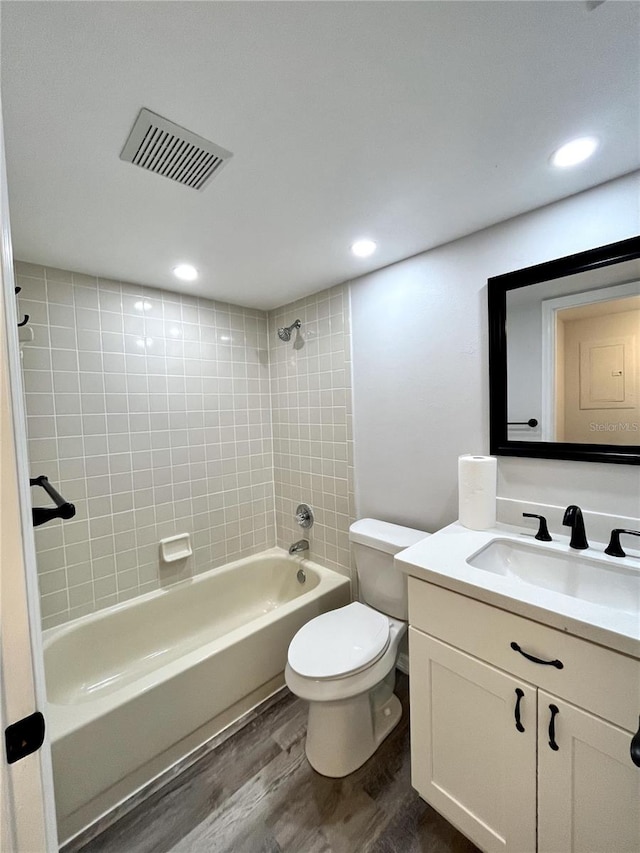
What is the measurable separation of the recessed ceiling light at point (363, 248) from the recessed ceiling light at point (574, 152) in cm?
71

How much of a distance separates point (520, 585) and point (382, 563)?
0.82m

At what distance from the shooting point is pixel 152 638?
6.43ft

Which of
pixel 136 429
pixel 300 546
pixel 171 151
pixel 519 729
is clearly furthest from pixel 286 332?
pixel 519 729

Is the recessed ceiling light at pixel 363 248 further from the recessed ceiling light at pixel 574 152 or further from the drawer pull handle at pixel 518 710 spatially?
the drawer pull handle at pixel 518 710

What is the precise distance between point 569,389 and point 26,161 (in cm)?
190

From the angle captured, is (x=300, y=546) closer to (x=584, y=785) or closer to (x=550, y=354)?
(x=584, y=785)

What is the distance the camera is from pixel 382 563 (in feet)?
5.57

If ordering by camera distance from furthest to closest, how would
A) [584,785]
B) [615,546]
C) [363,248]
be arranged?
[363,248]
[615,546]
[584,785]

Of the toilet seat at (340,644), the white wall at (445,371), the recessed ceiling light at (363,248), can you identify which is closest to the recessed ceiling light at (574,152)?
the white wall at (445,371)

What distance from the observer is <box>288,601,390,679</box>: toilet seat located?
Answer: 1.32 m

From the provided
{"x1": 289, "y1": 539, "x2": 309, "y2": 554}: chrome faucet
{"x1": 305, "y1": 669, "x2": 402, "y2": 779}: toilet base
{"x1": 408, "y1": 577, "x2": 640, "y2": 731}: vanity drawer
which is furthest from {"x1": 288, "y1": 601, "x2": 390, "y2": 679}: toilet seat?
{"x1": 289, "y1": 539, "x2": 309, "y2": 554}: chrome faucet

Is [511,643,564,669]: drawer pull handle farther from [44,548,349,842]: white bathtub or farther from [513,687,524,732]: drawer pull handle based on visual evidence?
[44,548,349,842]: white bathtub

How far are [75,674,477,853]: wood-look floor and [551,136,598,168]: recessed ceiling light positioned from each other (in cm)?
222

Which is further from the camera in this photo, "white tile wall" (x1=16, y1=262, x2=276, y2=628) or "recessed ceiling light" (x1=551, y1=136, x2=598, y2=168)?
"white tile wall" (x1=16, y1=262, x2=276, y2=628)
